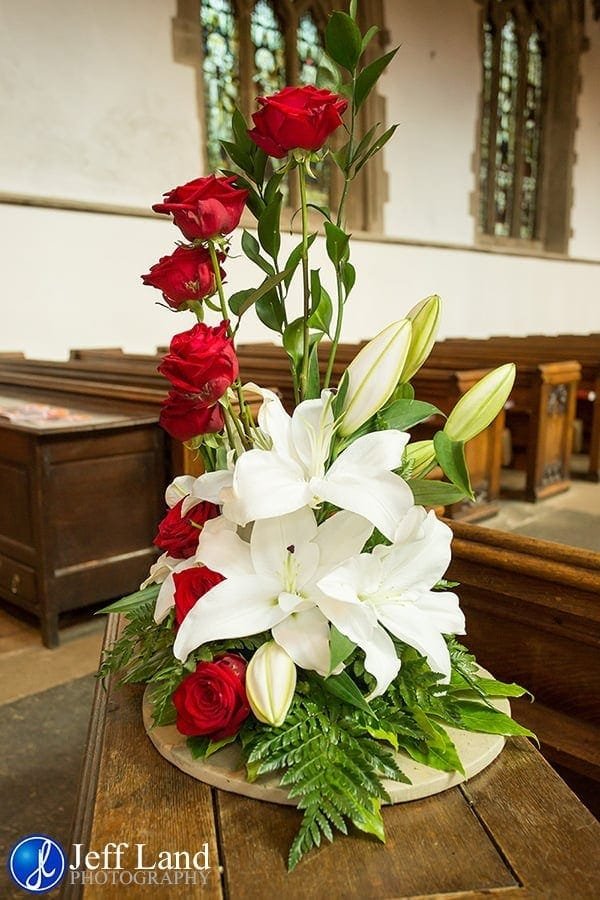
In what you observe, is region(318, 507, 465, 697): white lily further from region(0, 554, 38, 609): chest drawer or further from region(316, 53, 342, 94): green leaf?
region(0, 554, 38, 609): chest drawer

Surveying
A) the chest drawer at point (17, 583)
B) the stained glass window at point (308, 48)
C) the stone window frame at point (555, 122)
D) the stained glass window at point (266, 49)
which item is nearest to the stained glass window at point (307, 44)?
the stained glass window at point (308, 48)

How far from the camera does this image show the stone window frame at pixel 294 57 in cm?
595

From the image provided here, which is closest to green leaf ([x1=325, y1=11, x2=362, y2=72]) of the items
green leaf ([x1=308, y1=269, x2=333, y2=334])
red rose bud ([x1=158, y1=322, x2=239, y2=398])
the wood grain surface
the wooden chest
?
green leaf ([x1=308, y1=269, x2=333, y2=334])

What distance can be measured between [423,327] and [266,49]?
717 cm

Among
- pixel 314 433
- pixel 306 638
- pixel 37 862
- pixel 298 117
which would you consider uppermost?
pixel 298 117

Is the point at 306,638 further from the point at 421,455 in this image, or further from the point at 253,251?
the point at 253,251

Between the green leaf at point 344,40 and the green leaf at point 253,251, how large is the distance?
23cm

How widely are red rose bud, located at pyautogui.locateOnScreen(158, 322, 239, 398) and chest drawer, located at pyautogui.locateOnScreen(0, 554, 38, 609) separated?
2.14 meters

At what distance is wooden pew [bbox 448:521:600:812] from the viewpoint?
1181 millimetres

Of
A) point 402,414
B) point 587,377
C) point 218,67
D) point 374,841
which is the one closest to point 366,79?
point 402,414

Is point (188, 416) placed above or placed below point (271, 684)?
above

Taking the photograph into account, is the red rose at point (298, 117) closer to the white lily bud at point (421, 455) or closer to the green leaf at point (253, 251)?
the green leaf at point (253, 251)

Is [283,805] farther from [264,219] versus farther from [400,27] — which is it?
[400,27]

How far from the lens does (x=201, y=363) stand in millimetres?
757
